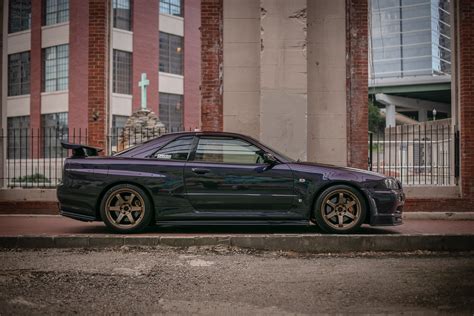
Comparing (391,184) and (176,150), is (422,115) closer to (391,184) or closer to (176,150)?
(391,184)

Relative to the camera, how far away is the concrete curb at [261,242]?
7.02m

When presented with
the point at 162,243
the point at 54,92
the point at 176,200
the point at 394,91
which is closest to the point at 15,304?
the point at 162,243

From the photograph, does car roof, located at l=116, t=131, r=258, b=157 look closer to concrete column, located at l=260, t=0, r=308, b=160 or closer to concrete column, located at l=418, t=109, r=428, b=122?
concrete column, located at l=260, t=0, r=308, b=160

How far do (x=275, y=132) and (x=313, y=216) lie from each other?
4025mm

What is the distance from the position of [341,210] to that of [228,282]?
A: 116 inches

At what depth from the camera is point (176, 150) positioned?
785 cm

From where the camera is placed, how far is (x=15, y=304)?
4.30m

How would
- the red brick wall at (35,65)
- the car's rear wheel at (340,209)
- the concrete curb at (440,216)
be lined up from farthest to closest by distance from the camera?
the red brick wall at (35,65)
the concrete curb at (440,216)
the car's rear wheel at (340,209)

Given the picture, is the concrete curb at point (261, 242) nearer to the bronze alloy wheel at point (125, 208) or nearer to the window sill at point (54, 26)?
the bronze alloy wheel at point (125, 208)

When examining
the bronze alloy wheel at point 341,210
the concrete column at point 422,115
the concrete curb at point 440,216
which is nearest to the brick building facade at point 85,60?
the concrete curb at point 440,216

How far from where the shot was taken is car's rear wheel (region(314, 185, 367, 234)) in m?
7.52

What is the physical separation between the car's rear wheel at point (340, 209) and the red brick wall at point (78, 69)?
2342 cm

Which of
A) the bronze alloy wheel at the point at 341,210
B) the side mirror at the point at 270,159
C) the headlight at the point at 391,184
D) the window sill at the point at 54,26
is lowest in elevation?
the bronze alloy wheel at the point at 341,210

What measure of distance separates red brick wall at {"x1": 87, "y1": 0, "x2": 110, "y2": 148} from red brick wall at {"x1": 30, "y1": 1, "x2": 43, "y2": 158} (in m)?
20.2
